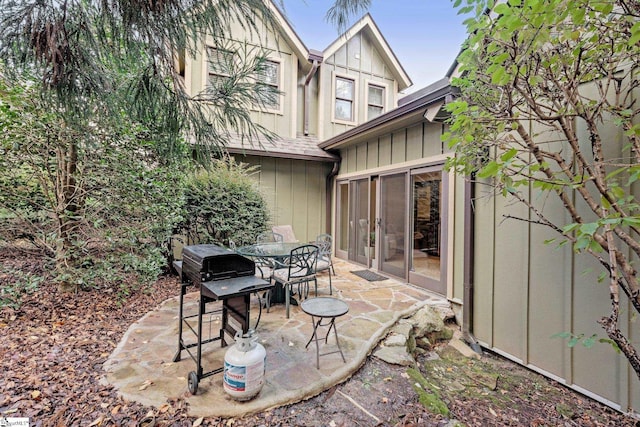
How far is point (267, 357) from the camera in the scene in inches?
108

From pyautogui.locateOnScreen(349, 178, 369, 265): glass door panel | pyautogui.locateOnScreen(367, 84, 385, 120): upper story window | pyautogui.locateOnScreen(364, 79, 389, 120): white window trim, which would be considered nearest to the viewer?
pyautogui.locateOnScreen(349, 178, 369, 265): glass door panel

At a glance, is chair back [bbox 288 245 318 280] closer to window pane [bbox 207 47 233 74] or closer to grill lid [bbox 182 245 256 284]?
grill lid [bbox 182 245 256 284]

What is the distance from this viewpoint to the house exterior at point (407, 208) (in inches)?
113

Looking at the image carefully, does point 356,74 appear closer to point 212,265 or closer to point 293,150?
point 293,150

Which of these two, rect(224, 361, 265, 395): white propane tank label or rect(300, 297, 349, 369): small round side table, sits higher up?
rect(300, 297, 349, 369): small round side table

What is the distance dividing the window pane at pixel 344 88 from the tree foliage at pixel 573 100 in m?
6.00

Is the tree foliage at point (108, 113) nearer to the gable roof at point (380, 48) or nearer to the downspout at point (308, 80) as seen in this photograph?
the downspout at point (308, 80)

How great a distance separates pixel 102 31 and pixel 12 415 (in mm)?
2761

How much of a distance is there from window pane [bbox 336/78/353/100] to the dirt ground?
6.98m

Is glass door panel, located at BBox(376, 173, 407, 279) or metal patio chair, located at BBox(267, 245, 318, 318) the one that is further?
glass door panel, located at BBox(376, 173, 407, 279)

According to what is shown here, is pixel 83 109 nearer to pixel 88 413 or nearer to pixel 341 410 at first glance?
pixel 88 413

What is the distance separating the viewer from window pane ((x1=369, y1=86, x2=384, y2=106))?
8.81m


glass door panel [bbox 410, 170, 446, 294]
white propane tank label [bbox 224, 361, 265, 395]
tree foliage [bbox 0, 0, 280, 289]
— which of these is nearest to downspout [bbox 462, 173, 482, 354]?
glass door panel [bbox 410, 170, 446, 294]

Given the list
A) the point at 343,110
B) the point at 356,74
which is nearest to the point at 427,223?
the point at 343,110
